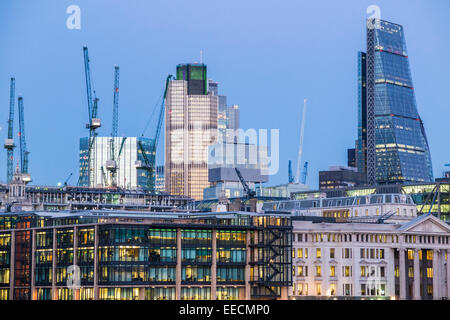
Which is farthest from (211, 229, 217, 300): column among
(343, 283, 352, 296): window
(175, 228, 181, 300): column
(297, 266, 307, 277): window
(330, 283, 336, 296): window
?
(343, 283, 352, 296): window

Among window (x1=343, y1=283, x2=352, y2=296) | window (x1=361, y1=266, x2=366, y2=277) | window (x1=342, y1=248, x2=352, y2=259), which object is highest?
window (x1=342, y1=248, x2=352, y2=259)

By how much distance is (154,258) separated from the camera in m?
173

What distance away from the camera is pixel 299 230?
192 metres

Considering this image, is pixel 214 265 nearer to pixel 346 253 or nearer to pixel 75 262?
pixel 75 262

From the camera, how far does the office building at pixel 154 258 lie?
170500mm

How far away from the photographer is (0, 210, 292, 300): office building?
559ft

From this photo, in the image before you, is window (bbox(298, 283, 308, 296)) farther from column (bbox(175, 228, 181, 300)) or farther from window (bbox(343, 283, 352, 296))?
column (bbox(175, 228, 181, 300))

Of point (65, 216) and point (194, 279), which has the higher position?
point (65, 216)

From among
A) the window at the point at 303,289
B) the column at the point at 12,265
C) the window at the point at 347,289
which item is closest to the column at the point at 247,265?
the window at the point at 303,289

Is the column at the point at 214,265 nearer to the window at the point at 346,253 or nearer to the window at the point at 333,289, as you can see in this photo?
the window at the point at 333,289
